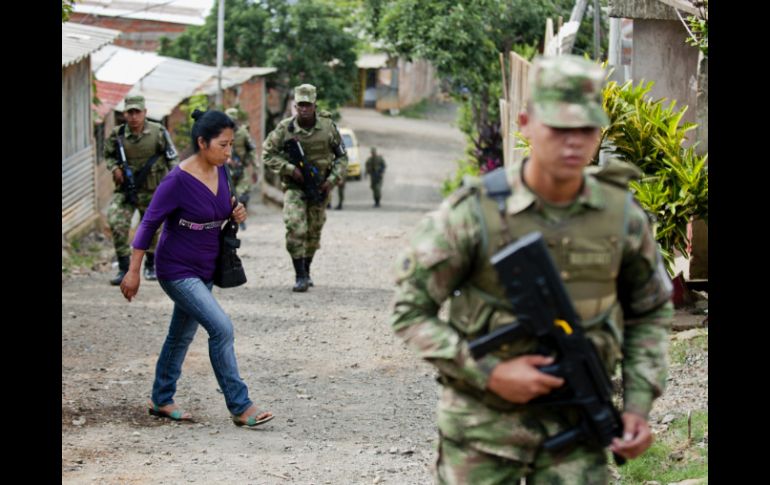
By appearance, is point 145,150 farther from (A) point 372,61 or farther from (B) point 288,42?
(A) point 372,61

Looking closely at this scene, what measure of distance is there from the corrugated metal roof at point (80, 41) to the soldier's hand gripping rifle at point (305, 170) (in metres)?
4.76

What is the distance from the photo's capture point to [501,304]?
11.9 feet

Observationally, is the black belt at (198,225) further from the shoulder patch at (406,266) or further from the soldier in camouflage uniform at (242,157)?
the soldier in camouflage uniform at (242,157)

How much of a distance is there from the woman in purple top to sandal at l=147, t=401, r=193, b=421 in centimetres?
54

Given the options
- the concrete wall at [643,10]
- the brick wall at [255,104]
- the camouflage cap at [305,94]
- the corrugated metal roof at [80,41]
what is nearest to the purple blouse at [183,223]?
the camouflage cap at [305,94]

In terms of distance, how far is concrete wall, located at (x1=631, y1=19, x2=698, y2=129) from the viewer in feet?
38.1

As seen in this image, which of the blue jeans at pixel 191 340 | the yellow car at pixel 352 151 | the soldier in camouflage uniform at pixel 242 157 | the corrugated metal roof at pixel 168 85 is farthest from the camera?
the yellow car at pixel 352 151

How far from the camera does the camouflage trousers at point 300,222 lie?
40.1 feet

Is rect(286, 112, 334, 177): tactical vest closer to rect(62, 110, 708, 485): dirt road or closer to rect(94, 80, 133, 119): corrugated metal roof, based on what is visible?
rect(62, 110, 708, 485): dirt road

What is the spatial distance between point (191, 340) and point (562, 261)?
4051mm

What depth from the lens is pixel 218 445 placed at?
279 inches

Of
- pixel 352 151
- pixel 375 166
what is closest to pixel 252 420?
pixel 375 166

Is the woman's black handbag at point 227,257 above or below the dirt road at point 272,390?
above
